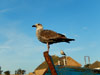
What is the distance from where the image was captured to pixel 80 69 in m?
8.62

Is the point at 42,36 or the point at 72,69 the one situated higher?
the point at 42,36

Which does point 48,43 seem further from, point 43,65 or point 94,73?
point 43,65

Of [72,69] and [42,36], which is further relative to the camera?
[42,36]

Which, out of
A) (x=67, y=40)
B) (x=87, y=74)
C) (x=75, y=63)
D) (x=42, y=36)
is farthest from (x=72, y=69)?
(x=75, y=63)

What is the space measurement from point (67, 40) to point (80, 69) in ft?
5.01

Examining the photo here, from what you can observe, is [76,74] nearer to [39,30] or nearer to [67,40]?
[67,40]

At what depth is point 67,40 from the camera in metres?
8.97

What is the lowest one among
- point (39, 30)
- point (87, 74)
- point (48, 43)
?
point (87, 74)

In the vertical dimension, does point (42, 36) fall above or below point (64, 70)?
above

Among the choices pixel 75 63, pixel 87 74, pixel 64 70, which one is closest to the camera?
pixel 64 70

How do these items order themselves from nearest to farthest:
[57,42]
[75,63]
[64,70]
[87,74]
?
[64,70] → [87,74] → [57,42] → [75,63]

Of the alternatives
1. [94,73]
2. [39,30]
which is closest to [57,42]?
[39,30]

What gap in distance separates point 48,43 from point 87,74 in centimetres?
241

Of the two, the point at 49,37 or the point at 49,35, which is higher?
the point at 49,35
